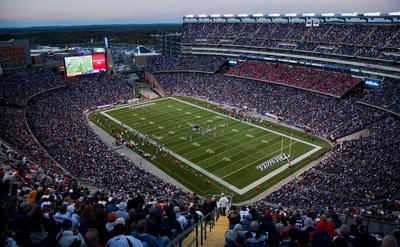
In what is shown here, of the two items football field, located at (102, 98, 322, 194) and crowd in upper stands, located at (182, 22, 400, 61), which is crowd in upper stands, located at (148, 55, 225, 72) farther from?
football field, located at (102, 98, 322, 194)

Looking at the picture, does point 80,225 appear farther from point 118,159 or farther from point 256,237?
point 118,159

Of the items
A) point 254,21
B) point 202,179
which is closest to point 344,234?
point 202,179

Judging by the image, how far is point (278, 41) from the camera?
6012 centimetres

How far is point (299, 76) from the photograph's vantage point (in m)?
52.4

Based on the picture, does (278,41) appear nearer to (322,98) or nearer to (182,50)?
(322,98)

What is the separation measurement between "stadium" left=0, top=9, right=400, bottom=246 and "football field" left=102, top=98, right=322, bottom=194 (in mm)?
215

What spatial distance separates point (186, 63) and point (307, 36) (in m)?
27.6

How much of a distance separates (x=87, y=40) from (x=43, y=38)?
2385 centimetres

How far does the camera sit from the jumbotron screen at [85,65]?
5384cm

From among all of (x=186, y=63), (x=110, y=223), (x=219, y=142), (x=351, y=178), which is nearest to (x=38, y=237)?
(x=110, y=223)

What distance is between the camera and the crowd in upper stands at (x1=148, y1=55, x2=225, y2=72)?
223ft

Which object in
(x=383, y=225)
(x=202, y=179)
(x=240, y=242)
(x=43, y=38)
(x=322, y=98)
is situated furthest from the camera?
(x=43, y=38)

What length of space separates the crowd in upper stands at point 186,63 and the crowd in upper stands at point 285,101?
2.44 m

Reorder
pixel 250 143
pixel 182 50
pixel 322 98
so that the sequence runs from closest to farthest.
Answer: pixel 250 143 < pixel 322 98 < pixel 182 50
